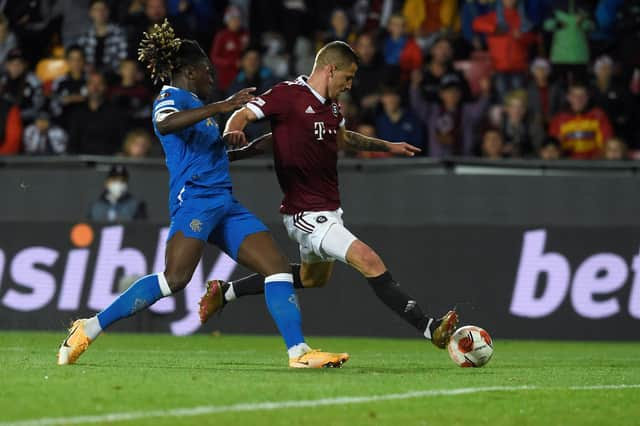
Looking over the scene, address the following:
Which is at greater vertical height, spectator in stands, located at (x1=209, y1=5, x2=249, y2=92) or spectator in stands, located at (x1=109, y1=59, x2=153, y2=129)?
spectator in stands, located at (x1=209, y1=5, x2=249, y2=92)

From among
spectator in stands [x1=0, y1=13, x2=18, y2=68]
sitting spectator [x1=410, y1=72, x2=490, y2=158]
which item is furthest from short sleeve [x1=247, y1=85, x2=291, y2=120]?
spectator in stands [x1=0, y1=13, x2=18, y2=68]

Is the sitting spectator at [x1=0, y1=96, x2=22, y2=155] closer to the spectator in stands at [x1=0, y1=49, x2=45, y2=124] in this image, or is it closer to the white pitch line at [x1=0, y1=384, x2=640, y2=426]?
the spectator in stands at [x1=0, y1=49, x2=45, y2=124]

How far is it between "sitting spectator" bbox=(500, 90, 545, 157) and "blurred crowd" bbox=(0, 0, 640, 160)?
2cm

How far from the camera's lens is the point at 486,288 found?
15.2 meters

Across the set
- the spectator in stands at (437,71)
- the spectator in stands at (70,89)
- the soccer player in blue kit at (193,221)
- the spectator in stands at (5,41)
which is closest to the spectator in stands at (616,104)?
the spectator in stands at (437,71)

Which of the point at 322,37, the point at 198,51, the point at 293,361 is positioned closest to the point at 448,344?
the point at 293,361

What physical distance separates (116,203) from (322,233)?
722 centimetres

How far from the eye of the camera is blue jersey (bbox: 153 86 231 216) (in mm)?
9320

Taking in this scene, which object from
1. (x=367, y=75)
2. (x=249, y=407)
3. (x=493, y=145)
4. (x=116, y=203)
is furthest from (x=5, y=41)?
(x=249, y=407)

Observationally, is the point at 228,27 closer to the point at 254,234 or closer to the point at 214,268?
the point at 214,268

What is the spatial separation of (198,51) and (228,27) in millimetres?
9494

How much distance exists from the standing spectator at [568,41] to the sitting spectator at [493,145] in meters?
2.02

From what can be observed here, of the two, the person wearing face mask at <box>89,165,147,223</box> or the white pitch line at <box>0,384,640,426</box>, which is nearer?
the white pitch line at <box>0,384,640,426</box>

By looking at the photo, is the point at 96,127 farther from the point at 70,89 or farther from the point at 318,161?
the point at 318,161
